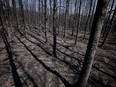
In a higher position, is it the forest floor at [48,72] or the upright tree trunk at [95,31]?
the upright tree trunk at [95,31]

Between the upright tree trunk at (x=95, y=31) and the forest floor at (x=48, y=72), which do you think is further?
the forest floor at (x=48, y=72)

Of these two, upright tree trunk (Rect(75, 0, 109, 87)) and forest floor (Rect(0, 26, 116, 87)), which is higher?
upright tree trunk (Rect(75, 0, 109, 87))

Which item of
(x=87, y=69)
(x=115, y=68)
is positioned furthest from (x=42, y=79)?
(x=115, y=68)

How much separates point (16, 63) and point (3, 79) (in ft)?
6.93

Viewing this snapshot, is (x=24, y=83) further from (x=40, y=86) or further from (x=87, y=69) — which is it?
(x=87, y=69)

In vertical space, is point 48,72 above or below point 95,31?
below

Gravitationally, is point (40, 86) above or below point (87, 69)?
below

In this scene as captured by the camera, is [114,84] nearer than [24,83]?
No

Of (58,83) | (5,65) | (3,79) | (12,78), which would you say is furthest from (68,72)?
(5,65)

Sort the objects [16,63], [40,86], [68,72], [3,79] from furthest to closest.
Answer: [16,63] < [68,72] < [3,79] < [40,86]

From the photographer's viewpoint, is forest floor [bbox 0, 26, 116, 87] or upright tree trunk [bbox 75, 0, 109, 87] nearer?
upright tree trunk [bbox 75, 0, 109, 87]

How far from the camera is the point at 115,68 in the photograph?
8.33m

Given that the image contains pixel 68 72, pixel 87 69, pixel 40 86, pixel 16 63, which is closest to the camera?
pixel 87 69

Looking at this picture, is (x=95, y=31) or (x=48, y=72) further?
(x=48, y=72)
